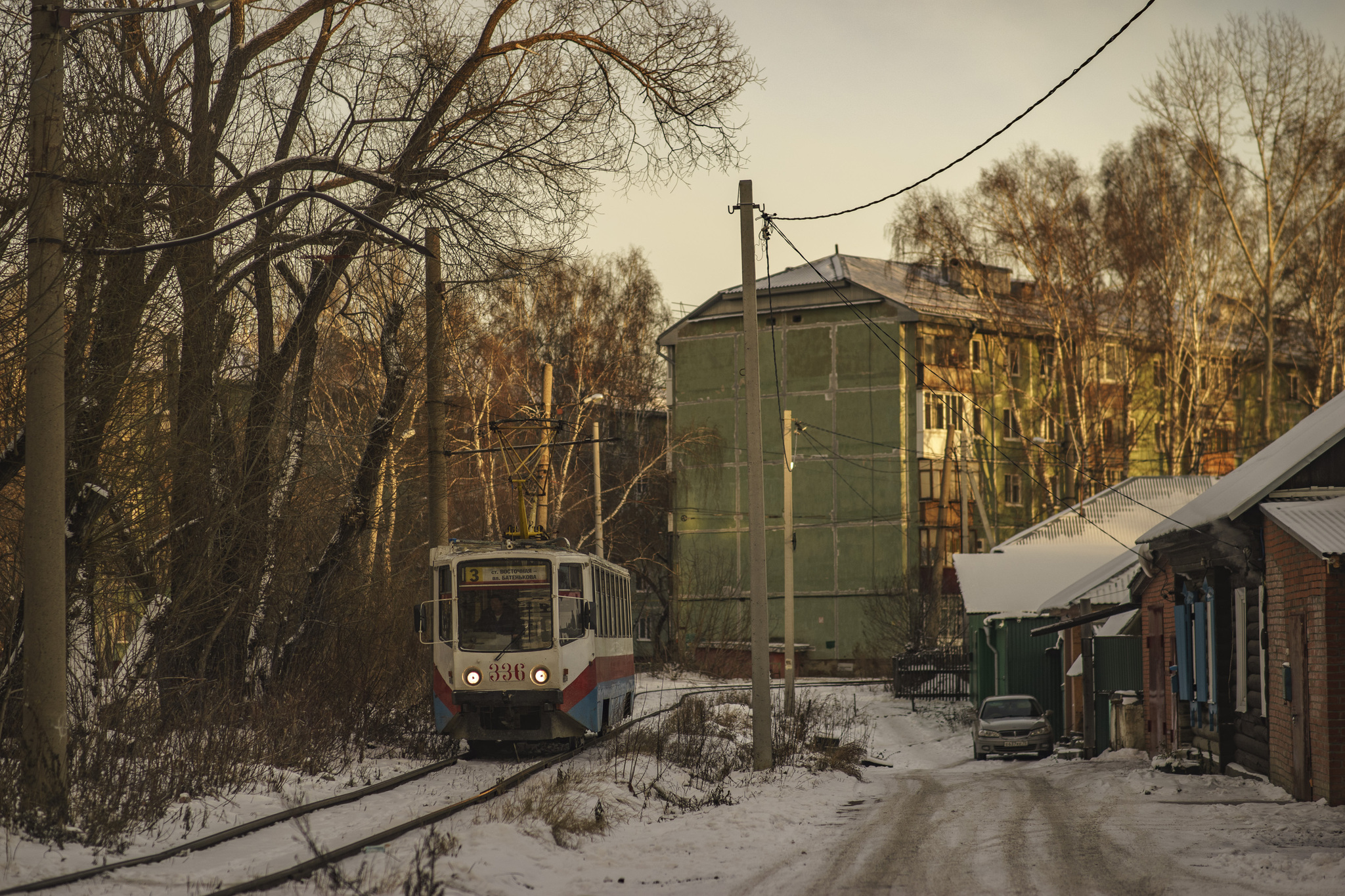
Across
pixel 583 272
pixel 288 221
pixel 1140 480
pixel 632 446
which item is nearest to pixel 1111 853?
pixel 288 221

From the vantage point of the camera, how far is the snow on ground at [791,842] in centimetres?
975

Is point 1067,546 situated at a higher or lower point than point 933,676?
higher

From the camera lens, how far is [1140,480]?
40.5 m

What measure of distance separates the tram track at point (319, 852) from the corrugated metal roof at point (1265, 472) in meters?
8.91

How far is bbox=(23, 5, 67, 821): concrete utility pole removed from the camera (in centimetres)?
1063

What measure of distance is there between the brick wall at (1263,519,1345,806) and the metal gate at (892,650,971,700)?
26.9 metres

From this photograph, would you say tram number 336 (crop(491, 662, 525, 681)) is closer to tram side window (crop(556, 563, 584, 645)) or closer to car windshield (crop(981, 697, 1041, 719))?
tram side window (crop(556, 563, 584, 645))

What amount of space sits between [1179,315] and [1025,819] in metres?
34.5

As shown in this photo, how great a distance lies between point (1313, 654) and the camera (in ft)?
47.4

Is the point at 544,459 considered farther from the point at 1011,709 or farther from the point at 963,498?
the point at 963,498

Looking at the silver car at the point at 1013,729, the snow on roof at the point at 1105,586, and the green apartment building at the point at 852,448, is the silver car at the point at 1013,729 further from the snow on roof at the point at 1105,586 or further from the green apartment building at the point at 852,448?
the green apartment building at the point at 852,448

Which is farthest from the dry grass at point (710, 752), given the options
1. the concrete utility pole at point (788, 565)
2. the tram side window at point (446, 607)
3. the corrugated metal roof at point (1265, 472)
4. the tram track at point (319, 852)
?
the corrugated metal roof at point (1265, 472)

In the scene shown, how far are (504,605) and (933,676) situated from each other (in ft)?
87.4

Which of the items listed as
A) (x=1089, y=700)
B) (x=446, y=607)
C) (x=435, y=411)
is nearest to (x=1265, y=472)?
(x=1089, y=700)
